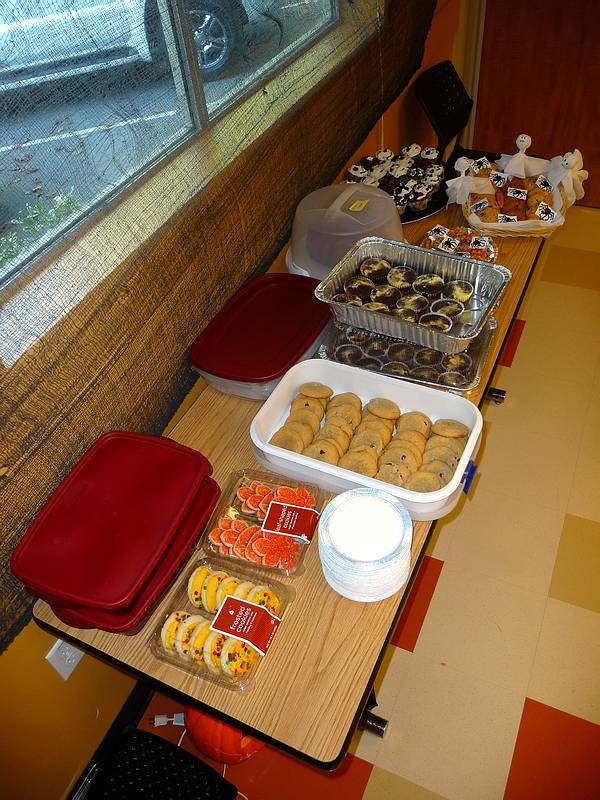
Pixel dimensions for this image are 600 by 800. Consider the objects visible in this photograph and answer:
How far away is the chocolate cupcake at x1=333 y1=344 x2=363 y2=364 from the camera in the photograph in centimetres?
152

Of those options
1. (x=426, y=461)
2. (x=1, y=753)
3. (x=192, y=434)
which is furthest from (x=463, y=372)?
(x=1, y=753)

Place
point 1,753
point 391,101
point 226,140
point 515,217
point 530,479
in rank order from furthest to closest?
point 391,101
point 530,479
point 515,217
point 226,140
point 1,753

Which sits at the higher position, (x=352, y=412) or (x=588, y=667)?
(x=352, y=412)

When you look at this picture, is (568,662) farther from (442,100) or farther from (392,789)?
(442,100)

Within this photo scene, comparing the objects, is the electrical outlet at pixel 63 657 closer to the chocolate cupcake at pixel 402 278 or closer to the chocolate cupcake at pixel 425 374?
the chocolate cupcake at pixel 425 374

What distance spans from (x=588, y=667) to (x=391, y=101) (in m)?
2.25

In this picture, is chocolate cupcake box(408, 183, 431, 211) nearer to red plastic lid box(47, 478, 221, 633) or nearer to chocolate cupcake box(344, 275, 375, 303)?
chocolate cupcake box(344, 275, 375, 303)

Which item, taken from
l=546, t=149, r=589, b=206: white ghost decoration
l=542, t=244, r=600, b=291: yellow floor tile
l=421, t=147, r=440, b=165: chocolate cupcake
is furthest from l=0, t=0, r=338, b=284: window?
l=542, t=244, r=600, b=291: yellow floor tile

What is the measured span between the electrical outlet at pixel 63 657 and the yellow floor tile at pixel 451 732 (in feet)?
2.80

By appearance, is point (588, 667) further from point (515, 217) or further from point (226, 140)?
point (226, 140)

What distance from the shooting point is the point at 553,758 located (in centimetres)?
158

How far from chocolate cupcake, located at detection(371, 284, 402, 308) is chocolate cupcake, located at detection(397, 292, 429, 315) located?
0.02 metres

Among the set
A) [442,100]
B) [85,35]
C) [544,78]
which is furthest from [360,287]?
[544,78]

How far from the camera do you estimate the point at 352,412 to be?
55.7 inches
